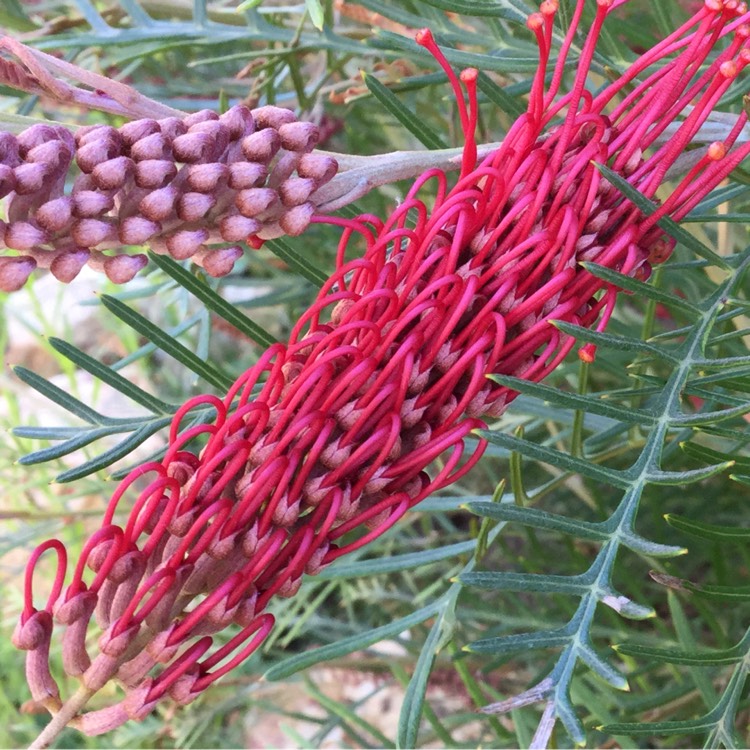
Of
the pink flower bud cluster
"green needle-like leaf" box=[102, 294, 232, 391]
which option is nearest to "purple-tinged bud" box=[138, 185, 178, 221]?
the pink flower bud cluster

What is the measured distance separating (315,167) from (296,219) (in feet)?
0.08

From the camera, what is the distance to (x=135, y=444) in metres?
0.43

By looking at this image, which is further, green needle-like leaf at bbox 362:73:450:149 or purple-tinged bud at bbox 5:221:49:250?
green needle-like leaf at bbox 362:73:450:149

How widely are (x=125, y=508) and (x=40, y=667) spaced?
2.32 feet

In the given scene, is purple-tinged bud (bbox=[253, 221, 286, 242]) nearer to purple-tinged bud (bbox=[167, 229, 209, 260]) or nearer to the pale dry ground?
purple-tinged bud (bbox=[167, 229, 209, 260])

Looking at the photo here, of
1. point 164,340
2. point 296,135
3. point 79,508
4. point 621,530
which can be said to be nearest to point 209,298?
point 164,340

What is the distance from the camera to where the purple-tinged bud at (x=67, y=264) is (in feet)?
0.99

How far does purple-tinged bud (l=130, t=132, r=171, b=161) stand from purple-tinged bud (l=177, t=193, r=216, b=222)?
0.02m

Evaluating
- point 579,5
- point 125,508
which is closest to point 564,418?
point 579,5

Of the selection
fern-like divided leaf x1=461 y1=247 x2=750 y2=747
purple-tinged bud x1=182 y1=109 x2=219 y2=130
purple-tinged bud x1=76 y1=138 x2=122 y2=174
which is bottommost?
fern-like divided leaf x1=461 y1=247 x2=750 y2=747

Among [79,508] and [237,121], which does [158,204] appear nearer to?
[237,121]

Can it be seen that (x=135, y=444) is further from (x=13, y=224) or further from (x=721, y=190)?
(x=721, y=190)

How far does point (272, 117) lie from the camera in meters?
0.35

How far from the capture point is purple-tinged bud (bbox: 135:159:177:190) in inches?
12.0
